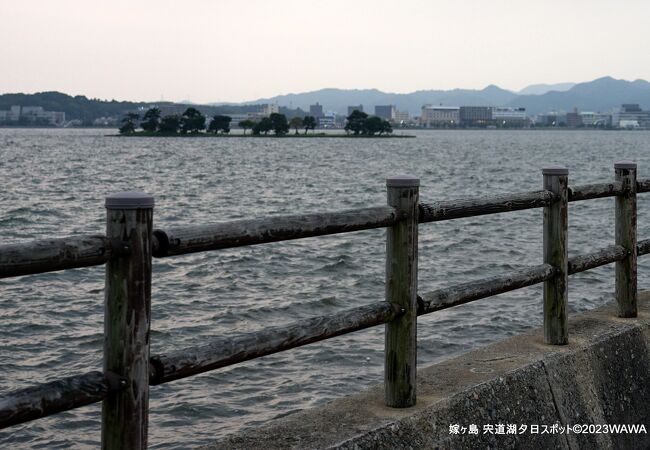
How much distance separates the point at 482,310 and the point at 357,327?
36.8ft

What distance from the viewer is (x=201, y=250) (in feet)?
11.4

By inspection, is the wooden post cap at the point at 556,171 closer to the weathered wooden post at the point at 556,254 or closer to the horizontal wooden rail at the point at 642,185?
the weathered wooden post at the point at 556,254

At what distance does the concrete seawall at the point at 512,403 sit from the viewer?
165 inches

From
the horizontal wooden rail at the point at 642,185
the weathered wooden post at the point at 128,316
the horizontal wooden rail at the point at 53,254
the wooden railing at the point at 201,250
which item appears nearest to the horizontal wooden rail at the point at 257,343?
the wooden railing at the point at 201,250

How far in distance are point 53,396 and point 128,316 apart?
0.39m

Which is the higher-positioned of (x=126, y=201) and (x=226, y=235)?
(x=126, y=201)

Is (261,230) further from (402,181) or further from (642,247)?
(642,247)

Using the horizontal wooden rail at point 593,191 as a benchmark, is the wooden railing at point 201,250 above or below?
below

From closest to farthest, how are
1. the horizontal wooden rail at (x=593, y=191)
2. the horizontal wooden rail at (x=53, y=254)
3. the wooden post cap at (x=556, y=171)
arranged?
the horizontal wooden rail at (x=53, y=254) < the wooden post cap at (x=556, y=171) < the horizontal wooden rail at (x=593, y=191)

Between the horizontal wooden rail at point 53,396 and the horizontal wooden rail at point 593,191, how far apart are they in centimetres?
352

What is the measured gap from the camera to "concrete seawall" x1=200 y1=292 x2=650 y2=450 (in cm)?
418

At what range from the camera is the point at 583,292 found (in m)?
16.9

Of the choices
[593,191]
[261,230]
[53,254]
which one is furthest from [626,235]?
[53,254]

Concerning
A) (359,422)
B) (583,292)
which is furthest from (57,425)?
(583,292)
